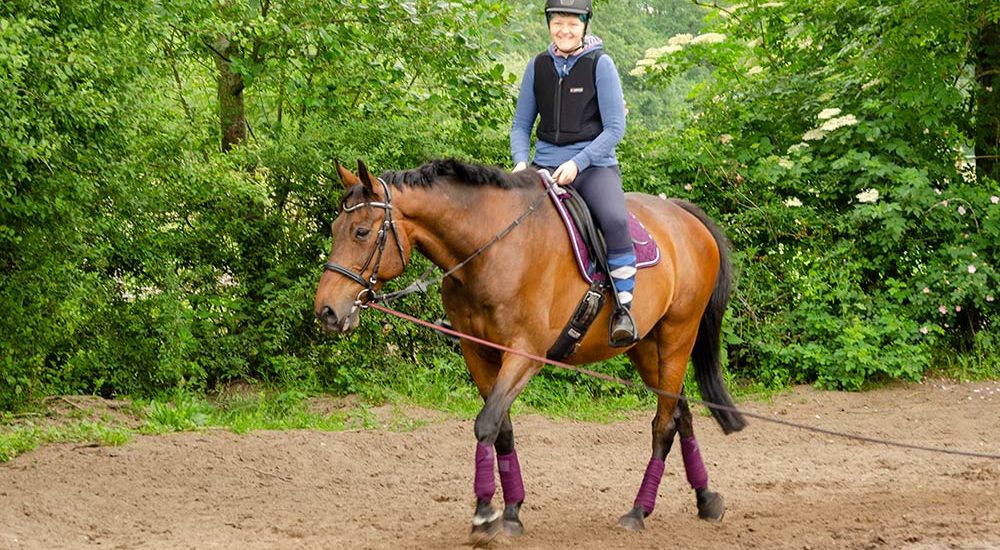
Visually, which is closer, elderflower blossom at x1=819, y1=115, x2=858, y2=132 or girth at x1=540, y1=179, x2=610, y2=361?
girth at x1=540, y1=179, x2=610, y2=361

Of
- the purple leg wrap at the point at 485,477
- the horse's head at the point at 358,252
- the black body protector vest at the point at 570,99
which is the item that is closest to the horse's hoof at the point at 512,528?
the purple leg wrap at the point at 485,477

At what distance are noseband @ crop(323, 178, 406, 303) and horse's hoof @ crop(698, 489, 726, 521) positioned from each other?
2765 mm

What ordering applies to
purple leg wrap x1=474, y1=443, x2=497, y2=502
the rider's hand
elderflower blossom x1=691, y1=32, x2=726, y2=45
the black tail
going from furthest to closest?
elderflower blossom x1=691, y1=32, x2=726, y2=45 → the black tail → the rider's hand → purple leg wrap x1=474, y1=443, x2=497, y2=502

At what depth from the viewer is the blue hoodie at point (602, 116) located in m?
6.81

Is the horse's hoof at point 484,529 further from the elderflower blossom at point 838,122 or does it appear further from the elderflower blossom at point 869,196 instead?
the elderflower blossom at point 838,122

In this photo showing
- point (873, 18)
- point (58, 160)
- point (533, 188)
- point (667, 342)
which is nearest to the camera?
point (533, 188)

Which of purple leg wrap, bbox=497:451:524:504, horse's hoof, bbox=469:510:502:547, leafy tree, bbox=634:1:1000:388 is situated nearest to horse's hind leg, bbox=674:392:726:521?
purple leg wrap, bbox=497:451:524:504

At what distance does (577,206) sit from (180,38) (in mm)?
5057

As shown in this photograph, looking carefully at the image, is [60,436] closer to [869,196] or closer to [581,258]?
[581,258]

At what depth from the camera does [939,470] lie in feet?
29.6

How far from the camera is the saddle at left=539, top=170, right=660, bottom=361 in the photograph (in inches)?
267

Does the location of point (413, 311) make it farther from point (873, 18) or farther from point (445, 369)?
point (873, 18)

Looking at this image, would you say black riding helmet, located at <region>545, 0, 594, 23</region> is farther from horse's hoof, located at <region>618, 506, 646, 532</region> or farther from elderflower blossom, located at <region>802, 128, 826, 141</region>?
elderflower blossom, located at <region>802, 128, 826, 141</region>

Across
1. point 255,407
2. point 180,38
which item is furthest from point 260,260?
point 180,38
